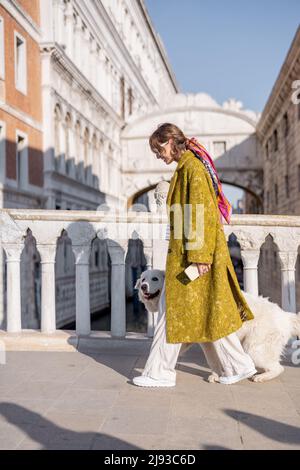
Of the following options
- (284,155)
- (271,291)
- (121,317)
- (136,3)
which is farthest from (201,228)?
(136,3)

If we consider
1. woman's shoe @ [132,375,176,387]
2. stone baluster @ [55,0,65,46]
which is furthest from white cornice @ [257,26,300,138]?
woman's shoe @ [132,375,176,387]

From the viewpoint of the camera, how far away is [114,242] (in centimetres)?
586

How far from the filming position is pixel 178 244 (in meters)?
4.25

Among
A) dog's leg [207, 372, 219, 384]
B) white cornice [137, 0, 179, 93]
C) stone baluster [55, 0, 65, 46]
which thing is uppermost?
white cornice [137, 0, 179, 93]

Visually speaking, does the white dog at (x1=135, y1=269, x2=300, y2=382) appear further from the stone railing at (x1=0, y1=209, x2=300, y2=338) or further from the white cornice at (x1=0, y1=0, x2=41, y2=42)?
the white cornice at (x1=0, y1=0, x2=41, y2=42)

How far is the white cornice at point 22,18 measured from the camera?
1723 centimetres

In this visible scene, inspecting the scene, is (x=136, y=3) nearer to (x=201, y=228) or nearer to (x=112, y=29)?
(x=112, y=29)

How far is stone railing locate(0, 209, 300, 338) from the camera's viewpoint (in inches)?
222

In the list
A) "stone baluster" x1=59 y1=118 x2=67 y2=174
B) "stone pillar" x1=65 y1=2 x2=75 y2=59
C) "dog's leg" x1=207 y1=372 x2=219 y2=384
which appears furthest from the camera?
"stone pillar" x1=65 y1=2 x2=75 y2=59

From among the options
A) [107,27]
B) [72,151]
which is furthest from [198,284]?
[107,27]

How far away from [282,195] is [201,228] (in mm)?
21498

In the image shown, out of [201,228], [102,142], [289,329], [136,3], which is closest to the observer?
[201,228]

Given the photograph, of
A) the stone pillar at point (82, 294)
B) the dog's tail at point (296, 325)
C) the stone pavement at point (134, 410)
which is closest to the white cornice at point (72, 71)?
the stone pillar at point (82, 294)

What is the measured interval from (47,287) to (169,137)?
8.10 feet
